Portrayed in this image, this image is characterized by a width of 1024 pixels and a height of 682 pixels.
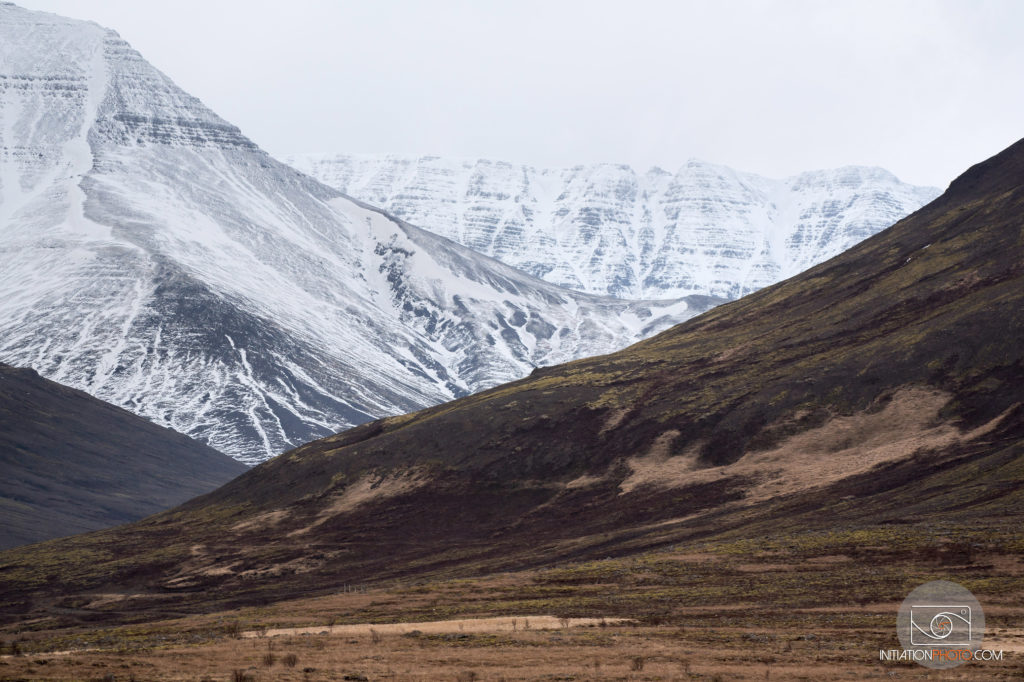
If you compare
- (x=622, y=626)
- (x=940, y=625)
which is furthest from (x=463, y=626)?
(x=940, y=625)

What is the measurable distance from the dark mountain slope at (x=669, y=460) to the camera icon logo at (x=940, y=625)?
19.5 m

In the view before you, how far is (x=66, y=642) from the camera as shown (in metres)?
60.8

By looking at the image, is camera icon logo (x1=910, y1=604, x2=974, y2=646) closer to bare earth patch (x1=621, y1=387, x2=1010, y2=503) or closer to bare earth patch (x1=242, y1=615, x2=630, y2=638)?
bare earth patch (x1=242, y1=615, x2=630, y2=638)

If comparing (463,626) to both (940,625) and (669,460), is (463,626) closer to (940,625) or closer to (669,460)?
(940,625)

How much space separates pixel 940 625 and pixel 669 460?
72293 millimetres

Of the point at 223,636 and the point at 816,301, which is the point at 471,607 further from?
the point at 816,301

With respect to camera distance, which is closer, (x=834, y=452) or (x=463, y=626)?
(x=463, y=626)

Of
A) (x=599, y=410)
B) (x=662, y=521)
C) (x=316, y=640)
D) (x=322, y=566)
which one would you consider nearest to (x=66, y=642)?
(x=316, y=640)

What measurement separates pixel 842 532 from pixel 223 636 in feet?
128

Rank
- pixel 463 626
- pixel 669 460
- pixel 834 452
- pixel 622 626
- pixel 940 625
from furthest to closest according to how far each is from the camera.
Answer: pixel 669 460 < pixel 834 452 < pixel 463 626 < pixel 622 626 < pixel 940 625

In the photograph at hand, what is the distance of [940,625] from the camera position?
44469 millimetres

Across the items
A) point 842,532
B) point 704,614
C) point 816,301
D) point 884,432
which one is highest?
point 816,301

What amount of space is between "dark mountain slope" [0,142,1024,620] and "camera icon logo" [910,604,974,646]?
19547 mm

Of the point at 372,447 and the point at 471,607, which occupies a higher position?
the point at 372,447
